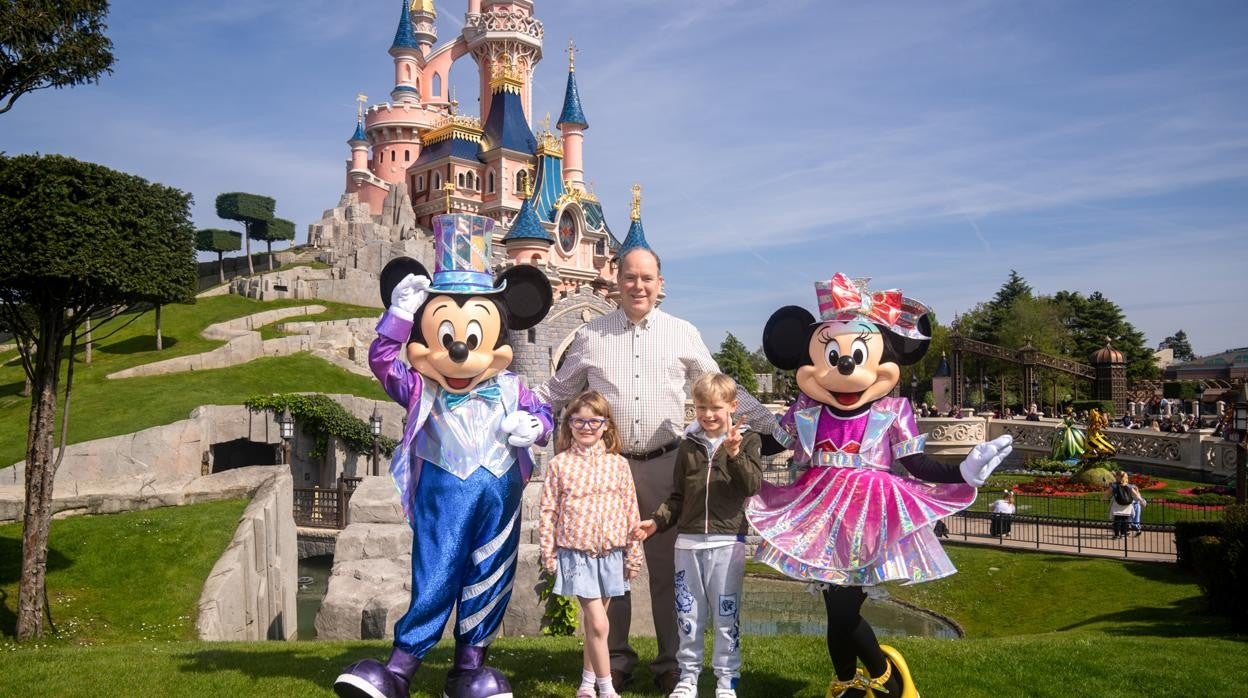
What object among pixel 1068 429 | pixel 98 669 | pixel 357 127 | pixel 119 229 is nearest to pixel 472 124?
pixel 357 127

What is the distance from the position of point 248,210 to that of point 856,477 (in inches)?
1794

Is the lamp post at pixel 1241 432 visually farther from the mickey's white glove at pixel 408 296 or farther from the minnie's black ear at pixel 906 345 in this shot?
the mickey's white glove at pixel 408 296

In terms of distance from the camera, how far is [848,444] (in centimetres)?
459

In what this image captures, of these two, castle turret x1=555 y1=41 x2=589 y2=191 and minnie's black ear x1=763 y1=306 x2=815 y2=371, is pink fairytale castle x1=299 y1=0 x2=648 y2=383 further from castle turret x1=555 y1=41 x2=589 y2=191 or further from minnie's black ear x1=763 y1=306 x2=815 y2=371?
minnie's black ear x1=763 y1=306 x2=815 y2=371

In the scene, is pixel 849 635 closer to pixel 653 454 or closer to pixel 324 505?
pixel 653 454

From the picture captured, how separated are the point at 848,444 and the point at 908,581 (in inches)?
31.3

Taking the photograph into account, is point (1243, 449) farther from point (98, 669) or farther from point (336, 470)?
point (336, 470)

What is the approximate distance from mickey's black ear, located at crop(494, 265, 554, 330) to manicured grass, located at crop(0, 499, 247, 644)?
6.69m

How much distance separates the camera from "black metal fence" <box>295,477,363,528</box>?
61.4 ft

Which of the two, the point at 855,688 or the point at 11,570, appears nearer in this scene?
the point at 855,688

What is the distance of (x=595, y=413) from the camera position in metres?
4.53

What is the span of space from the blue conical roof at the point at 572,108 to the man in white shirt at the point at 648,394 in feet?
142

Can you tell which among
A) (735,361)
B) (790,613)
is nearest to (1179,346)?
(735,361)

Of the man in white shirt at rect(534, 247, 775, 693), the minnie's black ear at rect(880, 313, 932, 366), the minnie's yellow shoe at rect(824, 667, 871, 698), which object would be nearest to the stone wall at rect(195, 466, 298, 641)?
the man in white shirt at rect(534, 247, 775, 693)
